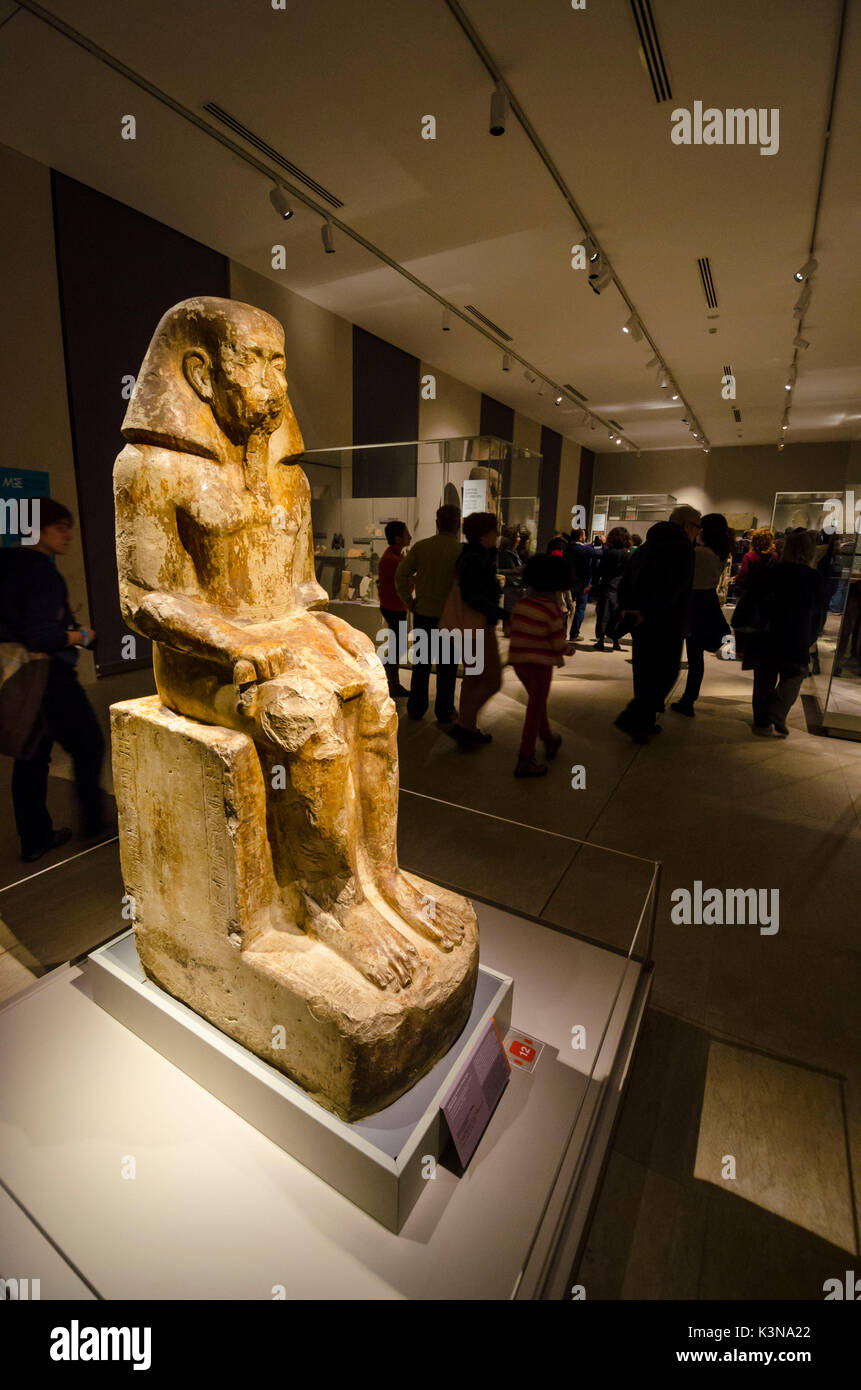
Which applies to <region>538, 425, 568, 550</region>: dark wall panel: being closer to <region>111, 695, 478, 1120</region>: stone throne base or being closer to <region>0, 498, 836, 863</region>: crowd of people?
<region>0, 498, 836, 863</region>: crowd of people

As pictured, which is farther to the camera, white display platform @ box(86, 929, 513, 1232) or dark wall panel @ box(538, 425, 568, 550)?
dark wall panel @ box(538, 425, 568, 550)

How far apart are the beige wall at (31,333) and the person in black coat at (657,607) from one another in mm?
4442

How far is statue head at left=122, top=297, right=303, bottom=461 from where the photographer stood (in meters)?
1.75

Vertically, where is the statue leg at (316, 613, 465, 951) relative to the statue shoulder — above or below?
below

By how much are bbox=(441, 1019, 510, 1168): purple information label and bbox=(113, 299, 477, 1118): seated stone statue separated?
0.33ft

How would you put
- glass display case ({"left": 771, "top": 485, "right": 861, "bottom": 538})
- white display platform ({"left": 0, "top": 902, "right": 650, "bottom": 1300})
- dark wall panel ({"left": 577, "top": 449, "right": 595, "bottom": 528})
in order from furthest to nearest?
dark wall panel ({"left": 577, "top": 449, "right": 595, "bottom": 528}) < glass display case ({"left": 771, "top": 485, "right": 861, "bottom": 538}) < white display platform ({"left": 0, "top": 902, "right": 650, "bottom": 1300})

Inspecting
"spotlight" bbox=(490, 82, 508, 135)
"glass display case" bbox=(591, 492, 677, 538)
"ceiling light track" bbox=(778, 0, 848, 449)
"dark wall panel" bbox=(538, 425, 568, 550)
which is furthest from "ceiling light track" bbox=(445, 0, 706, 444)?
"dark wall panel" bbox=(538, 425, 568, 550)

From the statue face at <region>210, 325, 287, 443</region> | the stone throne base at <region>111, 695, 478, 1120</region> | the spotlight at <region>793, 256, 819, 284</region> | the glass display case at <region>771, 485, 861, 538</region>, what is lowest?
the stone throne base at <region>111, 695, 478, 1120</region>

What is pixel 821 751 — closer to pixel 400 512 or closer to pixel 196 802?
pixel 400 512

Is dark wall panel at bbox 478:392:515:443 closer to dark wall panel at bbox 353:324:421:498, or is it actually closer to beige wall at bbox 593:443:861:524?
dark wall panel at bbox 353:324:421:498

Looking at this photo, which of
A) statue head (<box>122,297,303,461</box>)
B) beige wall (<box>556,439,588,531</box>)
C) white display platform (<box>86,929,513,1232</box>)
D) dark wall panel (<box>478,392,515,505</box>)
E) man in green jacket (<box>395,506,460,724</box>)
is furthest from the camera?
beige wall (<box>556,439,588,531</box>)

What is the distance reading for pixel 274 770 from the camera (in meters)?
1.74

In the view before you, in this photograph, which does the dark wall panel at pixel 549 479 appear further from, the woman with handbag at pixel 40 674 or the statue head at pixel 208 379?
the statue head at pixel 208 379

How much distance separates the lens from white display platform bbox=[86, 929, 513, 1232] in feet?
4.91
